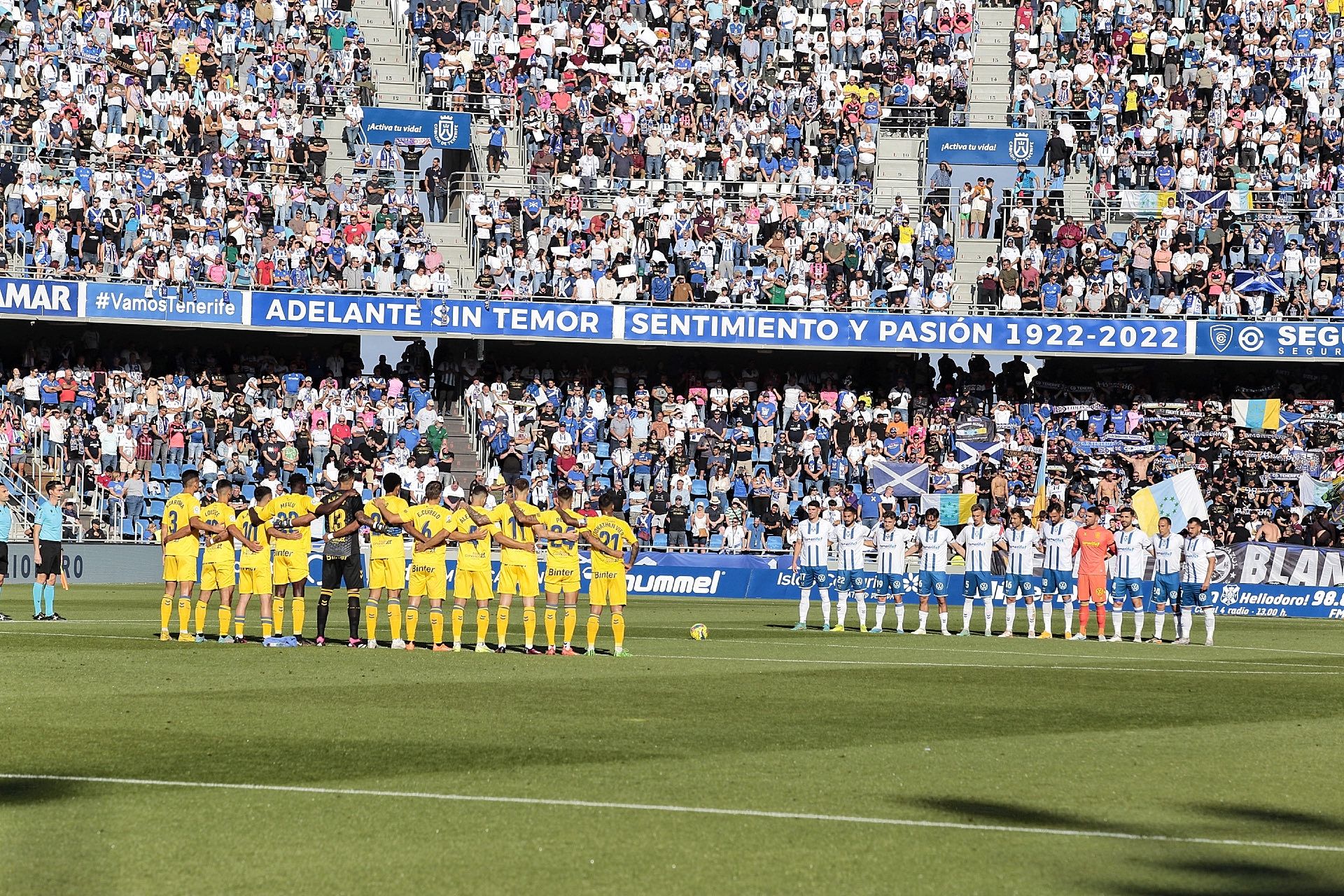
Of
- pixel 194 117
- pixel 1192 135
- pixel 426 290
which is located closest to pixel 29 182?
pixel 194 117

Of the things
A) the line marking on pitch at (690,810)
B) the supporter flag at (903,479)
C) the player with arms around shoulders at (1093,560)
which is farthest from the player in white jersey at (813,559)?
the line marking on pitch at (690,810)

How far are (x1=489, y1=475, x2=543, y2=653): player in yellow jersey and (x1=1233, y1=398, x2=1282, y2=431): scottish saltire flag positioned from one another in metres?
26.7

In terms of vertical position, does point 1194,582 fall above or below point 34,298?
below

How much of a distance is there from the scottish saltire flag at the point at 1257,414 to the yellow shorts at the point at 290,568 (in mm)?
27585

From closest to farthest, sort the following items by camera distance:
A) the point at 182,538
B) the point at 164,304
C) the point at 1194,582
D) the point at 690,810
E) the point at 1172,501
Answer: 1. the point at 690,810
2. the point at 182,538
3. the point at 1194,582
4. the point at 1172,501
5. the point at 164,304

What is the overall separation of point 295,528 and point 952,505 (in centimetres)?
2172

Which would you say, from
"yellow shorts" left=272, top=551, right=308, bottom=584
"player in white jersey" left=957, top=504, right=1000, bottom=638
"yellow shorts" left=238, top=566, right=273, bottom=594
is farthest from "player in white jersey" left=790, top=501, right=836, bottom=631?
"yellow shorts" left=238, top=566, right=273, bottom=594

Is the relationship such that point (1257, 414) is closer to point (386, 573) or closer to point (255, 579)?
point (386, 573)

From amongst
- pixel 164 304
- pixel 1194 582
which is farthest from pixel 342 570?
pixel 164 304

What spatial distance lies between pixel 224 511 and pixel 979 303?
81.9 ft

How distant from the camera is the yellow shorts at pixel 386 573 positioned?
18203mm

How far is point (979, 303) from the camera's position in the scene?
39.9 metres

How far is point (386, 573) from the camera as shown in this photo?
18234mm

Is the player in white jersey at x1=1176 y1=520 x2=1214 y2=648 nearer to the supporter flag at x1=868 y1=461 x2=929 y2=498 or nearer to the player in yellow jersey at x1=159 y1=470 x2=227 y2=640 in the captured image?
the player in yellow jersey at x1=159 y1=470 x2=227 y2=640
